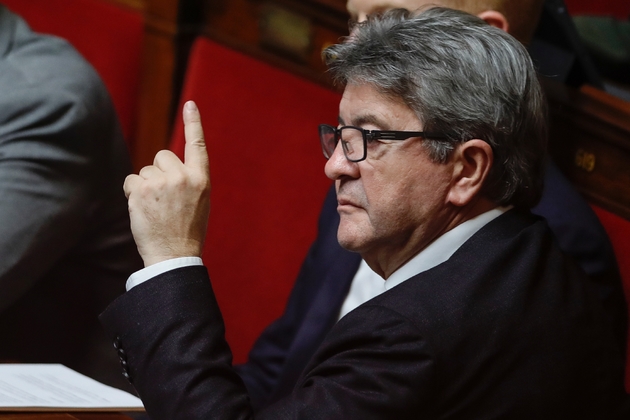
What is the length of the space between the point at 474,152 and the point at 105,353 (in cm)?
102

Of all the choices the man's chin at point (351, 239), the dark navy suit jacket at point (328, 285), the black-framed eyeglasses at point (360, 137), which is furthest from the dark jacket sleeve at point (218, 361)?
the dark navy suit jacket at point (328, 285)

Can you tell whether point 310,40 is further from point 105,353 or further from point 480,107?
point 480,107

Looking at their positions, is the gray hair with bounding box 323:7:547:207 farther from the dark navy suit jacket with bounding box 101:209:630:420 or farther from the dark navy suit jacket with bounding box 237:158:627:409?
the dark navy suit jacket with bounding box 237:158:627:409

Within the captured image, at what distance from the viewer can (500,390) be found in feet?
3.95

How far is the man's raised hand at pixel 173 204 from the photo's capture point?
132 centimetres

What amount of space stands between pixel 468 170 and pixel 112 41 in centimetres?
174

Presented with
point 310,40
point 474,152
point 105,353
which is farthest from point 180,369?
point 310,40

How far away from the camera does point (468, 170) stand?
1294 mm

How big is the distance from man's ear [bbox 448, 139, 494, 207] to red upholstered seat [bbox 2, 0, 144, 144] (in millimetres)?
1688

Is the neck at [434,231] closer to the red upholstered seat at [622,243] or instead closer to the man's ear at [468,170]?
the man's ear at [468,170]

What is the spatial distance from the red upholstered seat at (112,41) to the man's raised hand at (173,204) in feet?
4.79

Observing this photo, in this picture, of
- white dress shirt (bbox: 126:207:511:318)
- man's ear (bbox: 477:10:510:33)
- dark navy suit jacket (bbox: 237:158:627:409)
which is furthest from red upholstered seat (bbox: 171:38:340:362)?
white dress shirt (bbox: 126:207:511:318)

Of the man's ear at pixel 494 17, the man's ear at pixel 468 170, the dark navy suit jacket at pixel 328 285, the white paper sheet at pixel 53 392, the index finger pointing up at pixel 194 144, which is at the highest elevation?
the man's ear at pixel 494 17

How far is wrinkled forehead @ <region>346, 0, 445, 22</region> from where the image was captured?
1715 mm
